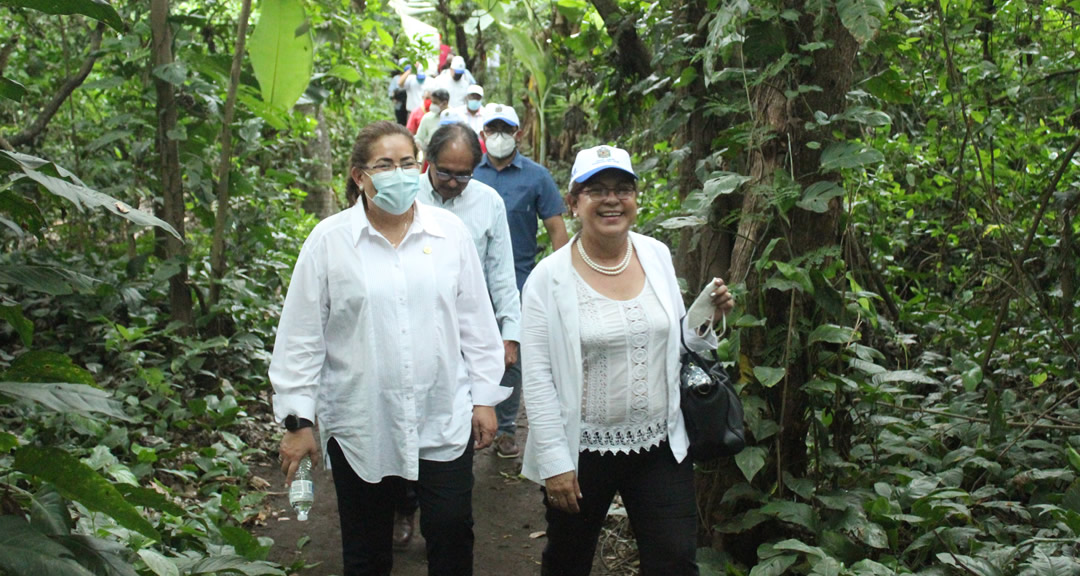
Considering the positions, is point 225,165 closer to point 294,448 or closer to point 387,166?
point 387,166

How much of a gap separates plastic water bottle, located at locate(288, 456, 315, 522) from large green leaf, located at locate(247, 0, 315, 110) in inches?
150

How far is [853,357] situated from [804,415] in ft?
1.07

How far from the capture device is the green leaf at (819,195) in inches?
157

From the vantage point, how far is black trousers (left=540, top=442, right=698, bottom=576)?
3498mm

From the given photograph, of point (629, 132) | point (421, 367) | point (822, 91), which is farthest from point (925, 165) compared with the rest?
point (421, 367)

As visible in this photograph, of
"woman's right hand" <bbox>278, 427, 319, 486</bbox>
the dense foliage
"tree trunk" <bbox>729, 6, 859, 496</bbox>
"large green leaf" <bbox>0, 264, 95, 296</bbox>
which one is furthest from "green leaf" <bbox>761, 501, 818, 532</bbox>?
"large green leaf" <bbox>0, 264, 95, 296</bbox>

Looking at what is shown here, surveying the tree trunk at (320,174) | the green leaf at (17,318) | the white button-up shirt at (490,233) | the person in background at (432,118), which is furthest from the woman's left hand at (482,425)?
the person in background at (432,118)

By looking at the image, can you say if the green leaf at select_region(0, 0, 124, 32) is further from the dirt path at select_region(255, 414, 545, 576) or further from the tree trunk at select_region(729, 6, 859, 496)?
the dirt path at select_region(255, 414, 545, 576)

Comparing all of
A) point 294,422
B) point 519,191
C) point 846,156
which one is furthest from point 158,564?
point 519,191

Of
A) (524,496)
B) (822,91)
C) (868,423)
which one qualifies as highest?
(822,91)

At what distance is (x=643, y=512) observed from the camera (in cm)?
358

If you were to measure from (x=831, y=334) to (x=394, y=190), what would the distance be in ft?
6.00

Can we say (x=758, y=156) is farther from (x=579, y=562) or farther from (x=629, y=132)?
(x=629, y=132)

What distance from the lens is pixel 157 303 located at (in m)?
7.77
